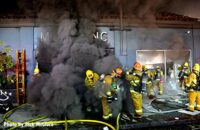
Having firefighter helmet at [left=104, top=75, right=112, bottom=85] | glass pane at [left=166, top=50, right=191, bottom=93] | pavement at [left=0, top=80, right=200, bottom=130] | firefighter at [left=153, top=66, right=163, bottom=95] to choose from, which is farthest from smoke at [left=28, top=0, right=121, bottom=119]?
glass pane at [left=166, top=50, right=191, bottom=93]

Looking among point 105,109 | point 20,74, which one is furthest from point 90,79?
point 20,74

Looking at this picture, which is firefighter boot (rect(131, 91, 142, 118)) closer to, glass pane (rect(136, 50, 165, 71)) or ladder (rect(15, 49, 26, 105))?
glass pane (rect(136, 50, 165, 71))

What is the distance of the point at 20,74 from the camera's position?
11.2 metres

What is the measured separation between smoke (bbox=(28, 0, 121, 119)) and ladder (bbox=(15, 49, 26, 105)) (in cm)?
81

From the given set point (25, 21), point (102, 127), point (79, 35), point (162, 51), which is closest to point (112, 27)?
point (79, 35)

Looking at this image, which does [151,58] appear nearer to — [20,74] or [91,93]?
[91,93]

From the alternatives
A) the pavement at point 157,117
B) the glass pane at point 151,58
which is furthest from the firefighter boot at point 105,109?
the glass pane at point 151,58

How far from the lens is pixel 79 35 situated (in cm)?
1153

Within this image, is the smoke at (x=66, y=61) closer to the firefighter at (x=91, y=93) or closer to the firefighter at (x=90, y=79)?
the firefighter at (x=91, y=93)

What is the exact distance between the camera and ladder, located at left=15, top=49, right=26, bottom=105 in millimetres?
10867

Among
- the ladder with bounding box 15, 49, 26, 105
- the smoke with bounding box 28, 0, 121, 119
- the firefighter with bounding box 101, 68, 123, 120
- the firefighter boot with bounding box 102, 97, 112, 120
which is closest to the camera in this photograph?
the firefighter with bounding box 101, 68, 123, 120

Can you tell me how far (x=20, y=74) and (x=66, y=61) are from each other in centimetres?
273

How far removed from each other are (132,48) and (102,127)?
22.6ft

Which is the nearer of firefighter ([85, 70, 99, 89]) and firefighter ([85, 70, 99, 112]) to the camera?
firefighter ([85, 70, 99, 89])
